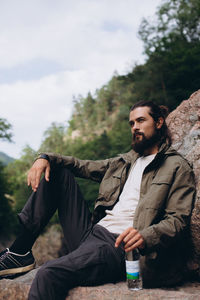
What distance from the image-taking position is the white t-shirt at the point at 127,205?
10.0 ft

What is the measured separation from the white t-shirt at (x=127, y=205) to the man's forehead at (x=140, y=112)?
0.41 meters

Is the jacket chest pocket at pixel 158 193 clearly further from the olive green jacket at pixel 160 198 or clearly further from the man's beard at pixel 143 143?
the man's beard at pixel 143 143

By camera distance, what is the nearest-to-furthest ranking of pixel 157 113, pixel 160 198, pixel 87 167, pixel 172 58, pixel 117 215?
pixel 160 198
pixel 117 215
pixel 157 113
pixel 87 167
pixel 172 58

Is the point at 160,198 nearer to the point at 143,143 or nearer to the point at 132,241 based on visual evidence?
the point at 132,241

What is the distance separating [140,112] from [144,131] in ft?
0.67

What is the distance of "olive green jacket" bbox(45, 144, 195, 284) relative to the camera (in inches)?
103

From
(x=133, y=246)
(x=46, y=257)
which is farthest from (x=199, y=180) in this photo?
(x=46, y=257)

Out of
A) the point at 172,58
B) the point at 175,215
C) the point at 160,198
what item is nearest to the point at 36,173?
the point at 160,198

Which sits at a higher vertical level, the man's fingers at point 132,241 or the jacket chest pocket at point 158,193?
the jacket chest pocket at point 158,193

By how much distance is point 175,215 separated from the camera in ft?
8.94

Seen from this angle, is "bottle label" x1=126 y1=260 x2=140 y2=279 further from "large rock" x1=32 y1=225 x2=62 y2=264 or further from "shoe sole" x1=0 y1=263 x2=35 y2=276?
"large rock" x1=32 y1=225 x2=62 y2=264

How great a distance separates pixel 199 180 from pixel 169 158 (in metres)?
0.32

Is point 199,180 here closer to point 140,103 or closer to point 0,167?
point 140,103

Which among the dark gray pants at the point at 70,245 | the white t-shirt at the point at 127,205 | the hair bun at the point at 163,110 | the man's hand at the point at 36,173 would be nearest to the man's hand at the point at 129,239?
the dark gray pants at the point at 70,245
